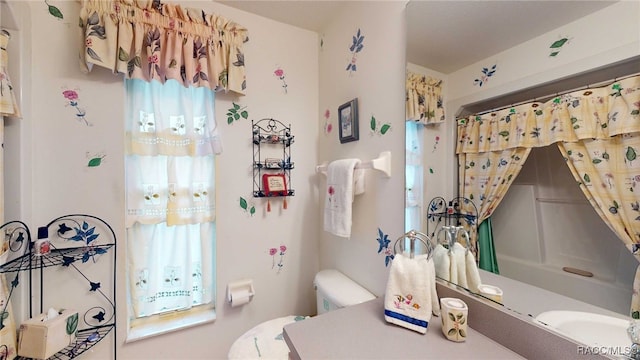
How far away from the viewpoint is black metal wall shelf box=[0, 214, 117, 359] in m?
1.02

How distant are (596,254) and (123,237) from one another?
71.9 inches

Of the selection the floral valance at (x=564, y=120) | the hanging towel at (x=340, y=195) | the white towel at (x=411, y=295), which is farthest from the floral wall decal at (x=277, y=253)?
the floral valance at (x=564, y=120)

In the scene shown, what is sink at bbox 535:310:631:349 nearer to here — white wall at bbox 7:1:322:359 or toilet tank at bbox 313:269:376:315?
toilet tank at bbox 313:269:376:315

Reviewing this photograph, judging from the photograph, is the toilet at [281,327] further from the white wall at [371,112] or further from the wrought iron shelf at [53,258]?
the wrought iron shelf at [53,258]

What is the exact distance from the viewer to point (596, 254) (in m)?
0.60

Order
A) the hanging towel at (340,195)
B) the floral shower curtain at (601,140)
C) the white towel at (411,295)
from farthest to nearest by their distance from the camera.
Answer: the hanging towel at (340,195), the white towel at (411,295), the floral shower curtain at (601,140)

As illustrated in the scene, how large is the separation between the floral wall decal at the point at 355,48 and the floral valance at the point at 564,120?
74 centimetres

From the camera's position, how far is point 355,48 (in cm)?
134

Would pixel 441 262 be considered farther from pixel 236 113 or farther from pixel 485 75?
pixel 236 113

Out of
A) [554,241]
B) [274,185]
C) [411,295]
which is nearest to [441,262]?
[411,295]

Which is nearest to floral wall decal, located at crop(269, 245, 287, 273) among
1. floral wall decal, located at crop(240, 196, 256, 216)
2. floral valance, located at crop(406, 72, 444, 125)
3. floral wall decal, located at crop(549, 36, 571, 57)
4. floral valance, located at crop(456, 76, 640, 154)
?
floral wall decal, located at crop(240, 196, 256, 216)

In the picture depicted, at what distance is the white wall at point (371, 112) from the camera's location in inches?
42.4

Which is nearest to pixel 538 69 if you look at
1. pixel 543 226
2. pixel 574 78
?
pixel 574 78

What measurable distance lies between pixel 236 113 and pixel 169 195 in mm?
615
